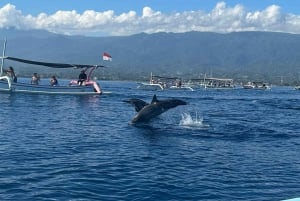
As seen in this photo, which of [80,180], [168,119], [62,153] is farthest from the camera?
[168,119]

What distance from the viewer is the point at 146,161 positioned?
2314 cm

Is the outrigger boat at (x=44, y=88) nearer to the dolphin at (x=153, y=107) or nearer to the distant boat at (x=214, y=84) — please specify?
the dolphin at (x=153, y=107)

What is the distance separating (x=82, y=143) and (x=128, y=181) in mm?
9110

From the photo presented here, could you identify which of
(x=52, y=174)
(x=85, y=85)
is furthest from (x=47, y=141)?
(x=85, y=85)

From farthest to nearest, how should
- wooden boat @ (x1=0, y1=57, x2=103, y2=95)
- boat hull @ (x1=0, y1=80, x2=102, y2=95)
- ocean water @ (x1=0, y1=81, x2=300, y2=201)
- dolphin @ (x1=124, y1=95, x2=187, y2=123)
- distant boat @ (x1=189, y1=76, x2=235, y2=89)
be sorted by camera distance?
distant boat @ (x1=189, y1=76, x2=235, y2=89), boat hull @ (x1=0, y1=80, x2=102, y2=95), wooden boat @ (x1=0, y1=57, x2=103, y2=95), dolphin @ (x1=124, y1=95, x2=187, y2=123), ocean water @ (x1=0, y1=81, x2=300, y2=201)

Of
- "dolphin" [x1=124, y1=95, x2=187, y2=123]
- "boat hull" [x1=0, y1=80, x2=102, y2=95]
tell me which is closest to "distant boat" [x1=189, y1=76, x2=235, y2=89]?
"boat hull" [x1=0, y1=80, x2=102, y2=95]

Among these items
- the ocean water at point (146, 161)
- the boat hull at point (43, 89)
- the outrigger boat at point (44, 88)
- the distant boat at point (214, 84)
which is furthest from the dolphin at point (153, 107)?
the distant boat at point (214, 84)

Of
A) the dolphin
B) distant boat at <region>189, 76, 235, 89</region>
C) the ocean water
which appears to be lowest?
the ocean water

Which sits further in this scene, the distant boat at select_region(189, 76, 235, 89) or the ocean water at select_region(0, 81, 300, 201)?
the distant boat at select_region(189, 76, 235, 89)

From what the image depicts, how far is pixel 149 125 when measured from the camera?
36.6 meters

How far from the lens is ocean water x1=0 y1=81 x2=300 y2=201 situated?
1806 cm

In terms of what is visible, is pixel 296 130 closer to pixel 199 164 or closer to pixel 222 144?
pixel 222 144

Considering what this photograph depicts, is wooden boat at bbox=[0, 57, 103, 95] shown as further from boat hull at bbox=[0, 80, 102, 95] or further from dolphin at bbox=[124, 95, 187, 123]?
dolphin at bbox=[124, 95, 187, 123]

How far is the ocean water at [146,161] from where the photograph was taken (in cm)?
1806
